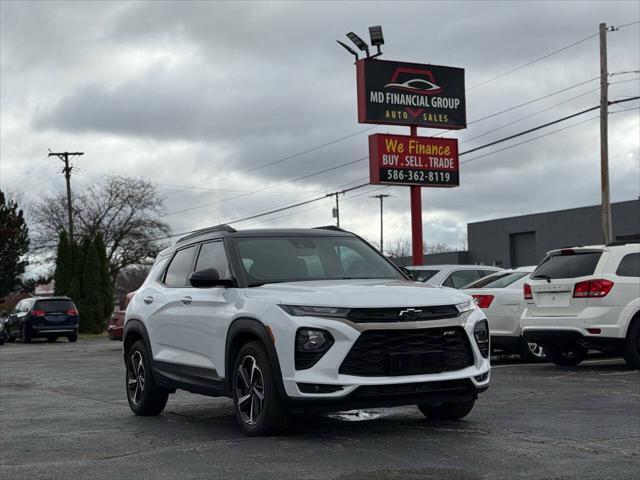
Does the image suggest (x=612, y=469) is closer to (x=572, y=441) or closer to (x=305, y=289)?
(x=572, y=441)

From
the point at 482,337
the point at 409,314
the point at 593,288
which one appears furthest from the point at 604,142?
the point at 409,314

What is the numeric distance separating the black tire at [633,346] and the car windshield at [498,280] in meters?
2.66

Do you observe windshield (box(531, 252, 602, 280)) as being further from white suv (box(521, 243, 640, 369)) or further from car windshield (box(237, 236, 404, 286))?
car windshield (box(237, 236, 404, 286))

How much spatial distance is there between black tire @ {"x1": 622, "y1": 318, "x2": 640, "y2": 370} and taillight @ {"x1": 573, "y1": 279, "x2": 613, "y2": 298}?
1.95ft

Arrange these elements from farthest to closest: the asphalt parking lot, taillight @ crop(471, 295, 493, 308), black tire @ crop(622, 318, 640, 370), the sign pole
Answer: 1. the sign pole
2. taillight @ crop(471, 295, 493, 308)
3. black tire @ crop(622, 318, 640, 370)
4. the asphalt parking lot

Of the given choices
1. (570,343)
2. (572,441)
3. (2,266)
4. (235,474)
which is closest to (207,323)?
(235,474)

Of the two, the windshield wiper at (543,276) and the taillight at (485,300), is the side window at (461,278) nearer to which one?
the taillight at (485,300)

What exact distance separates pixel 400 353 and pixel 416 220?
19528mm

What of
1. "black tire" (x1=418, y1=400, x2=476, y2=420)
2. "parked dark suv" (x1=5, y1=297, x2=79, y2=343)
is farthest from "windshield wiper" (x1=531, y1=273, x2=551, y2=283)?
"parked dark suv" (x1=5, y1=297, x2=79, y2=343)

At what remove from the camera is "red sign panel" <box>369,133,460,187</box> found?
2594 centimetres

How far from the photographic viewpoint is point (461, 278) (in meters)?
16.5

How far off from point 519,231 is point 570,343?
162ft

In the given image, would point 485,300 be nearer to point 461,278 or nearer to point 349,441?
point 461,278

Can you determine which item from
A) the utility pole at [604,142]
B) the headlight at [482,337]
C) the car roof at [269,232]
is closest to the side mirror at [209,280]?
the car roof at [269,232]
